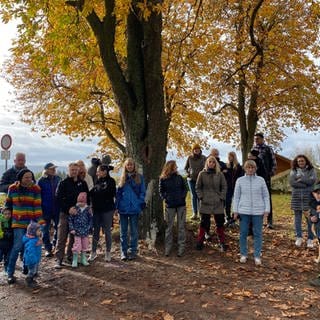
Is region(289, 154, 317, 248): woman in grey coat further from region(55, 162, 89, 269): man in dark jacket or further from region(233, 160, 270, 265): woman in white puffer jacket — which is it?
region(55, 162, 89, 269): man in dark jacket

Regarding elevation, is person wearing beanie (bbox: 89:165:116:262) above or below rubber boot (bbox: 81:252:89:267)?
above

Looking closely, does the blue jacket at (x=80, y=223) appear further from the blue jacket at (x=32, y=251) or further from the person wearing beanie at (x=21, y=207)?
the blue jacket at (x=32, y=251)

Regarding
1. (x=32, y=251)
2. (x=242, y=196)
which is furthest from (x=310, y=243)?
(x=32, y=251)

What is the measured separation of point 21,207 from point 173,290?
3055mm

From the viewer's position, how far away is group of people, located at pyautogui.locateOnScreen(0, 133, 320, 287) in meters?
7.30

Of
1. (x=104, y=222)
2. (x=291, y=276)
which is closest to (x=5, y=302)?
(x=104, y=222)

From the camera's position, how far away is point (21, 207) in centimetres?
729

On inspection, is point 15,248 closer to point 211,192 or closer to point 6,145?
point 211,192

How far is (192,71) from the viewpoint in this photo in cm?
1784

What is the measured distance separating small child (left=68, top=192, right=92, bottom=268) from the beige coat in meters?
2.47

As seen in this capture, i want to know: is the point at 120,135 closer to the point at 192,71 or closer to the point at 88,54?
the point at 192,71

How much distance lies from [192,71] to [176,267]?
467 inches

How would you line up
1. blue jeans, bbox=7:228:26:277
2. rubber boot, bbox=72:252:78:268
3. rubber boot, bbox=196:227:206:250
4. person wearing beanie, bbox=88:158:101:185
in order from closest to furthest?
1. blue jeans, bbox=7:228:26:277
2. rubber boot, bbox=72:252:78:268
3. rubber boot, bbox=196:227:206:250
4. person wearing beanie, bbox=88:158:101:185

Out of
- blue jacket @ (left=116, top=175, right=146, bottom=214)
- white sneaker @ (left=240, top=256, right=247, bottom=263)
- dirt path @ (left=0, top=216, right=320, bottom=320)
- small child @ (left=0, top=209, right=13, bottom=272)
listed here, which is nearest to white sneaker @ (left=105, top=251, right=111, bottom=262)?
dirt path @ (left=0, top=216, right=320, bottom=320)
